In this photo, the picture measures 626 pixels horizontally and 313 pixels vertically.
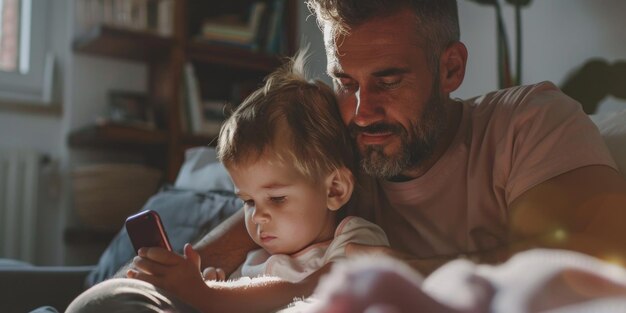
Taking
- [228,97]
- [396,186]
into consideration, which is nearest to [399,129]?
[396,186]

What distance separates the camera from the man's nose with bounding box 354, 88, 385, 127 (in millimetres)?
1168

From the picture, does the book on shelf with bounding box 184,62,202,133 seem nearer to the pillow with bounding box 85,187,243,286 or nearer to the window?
the window

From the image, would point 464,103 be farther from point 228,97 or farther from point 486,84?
point 228,97

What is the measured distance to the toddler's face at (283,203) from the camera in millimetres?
1103

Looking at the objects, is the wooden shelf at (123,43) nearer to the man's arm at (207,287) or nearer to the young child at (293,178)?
the young child at (293,178)

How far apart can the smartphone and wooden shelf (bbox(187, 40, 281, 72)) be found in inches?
84.8

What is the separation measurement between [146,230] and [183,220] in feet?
2.34

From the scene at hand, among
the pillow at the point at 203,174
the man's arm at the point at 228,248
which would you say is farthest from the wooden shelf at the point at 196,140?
the man's arm at the point at 228,248

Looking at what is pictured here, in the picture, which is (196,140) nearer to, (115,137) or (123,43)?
(115,137)

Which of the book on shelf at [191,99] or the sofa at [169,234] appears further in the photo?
the book on shelf at [191,99]

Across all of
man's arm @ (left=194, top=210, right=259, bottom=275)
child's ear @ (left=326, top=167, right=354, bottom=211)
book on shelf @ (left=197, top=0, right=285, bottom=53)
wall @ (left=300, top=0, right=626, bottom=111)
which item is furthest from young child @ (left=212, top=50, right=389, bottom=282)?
book on shelf @ (left=197, top=0, right=285, bottom=53)

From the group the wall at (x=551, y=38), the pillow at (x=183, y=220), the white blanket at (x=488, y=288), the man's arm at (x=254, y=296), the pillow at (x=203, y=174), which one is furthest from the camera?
the wall at (x=551, y=38)

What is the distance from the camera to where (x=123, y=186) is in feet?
8.90

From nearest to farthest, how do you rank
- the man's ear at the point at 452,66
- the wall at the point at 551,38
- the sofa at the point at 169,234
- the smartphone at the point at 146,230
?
the smartphone at the point at 146,230, the man's ear at the point at 452,66, the sofa at the point at 169,234, the wall at the point at 551,38
